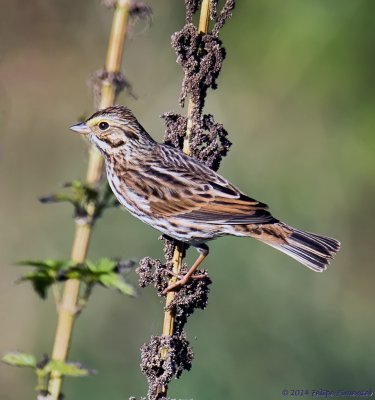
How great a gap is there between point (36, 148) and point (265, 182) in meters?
2.44

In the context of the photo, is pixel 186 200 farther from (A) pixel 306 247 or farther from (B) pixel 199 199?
(A) pixel 306 247

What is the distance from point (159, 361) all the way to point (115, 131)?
1.82 meters

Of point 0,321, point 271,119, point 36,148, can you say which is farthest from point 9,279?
point 271,119

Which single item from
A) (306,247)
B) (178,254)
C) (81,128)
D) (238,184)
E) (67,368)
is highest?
(238,184)

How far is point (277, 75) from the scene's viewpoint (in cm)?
1062

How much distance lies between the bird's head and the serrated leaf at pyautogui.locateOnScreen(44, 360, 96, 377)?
207 cm

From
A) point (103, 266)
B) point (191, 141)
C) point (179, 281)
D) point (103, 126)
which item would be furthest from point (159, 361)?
point (103, 126)

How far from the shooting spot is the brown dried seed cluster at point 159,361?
16.0 ft

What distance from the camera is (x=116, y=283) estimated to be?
4.17 m

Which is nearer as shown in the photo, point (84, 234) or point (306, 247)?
point (84, 234)

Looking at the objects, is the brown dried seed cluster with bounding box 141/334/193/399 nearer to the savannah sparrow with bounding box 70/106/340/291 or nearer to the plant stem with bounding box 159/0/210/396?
the plant stem with bounding box 159/0/210/396

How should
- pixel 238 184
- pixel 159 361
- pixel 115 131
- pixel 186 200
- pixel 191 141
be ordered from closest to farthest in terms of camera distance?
pixel 159 361
pixel 191 141
pixel 186 200
pixel 115 131
pixel 238 184

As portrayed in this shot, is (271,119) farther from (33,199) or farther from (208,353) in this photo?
(208,353)

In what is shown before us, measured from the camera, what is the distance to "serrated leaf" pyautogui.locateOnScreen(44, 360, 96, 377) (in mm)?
3971
